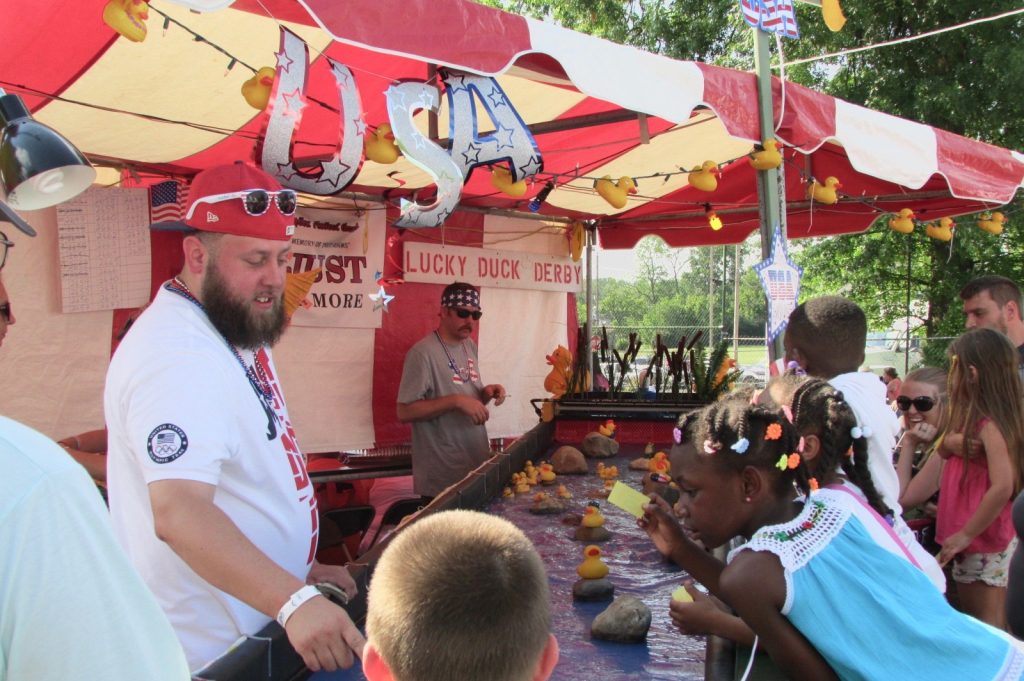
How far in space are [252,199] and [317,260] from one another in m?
4.32

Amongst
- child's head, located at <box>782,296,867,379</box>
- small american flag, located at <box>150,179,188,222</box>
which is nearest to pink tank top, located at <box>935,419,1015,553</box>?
child's head, located at <box>782,296,867,379</box>

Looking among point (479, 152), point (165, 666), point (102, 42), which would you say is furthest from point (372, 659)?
point (102, 42)

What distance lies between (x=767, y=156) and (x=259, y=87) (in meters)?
2.37

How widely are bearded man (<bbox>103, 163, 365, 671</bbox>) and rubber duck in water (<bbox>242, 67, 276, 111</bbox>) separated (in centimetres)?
98

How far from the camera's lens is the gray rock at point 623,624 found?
224 centimetres

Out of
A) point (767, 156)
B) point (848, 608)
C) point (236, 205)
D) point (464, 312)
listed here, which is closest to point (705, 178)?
point (767, 156)

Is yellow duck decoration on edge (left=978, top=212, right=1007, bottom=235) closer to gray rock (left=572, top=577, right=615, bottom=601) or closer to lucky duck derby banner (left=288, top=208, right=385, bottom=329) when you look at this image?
lucky duck derby banner (left=288, top=208, right=385, bottom=329)

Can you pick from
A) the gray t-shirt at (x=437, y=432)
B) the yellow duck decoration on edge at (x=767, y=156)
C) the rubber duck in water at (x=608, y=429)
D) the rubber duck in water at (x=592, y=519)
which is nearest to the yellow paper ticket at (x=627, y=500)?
the rubber duck in water at (x=592, y=519)

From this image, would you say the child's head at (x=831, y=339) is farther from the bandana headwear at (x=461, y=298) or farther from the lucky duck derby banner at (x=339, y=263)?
the lucky duck derby banner at (x=339, y=263)

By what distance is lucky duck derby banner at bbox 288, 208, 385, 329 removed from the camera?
20.0 feet

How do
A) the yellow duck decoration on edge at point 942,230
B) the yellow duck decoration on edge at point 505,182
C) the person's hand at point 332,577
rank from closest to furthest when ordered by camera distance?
the person's hand at point 332,577, the yellow duck decoration on edge at point 505,182, the yellow duck decoration on edge at point 942,230

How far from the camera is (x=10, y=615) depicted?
0.75 meters

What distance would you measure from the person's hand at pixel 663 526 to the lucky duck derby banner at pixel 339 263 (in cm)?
423

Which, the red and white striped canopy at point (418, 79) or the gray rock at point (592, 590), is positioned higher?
the red and white striped canopy at point (418, 79)
